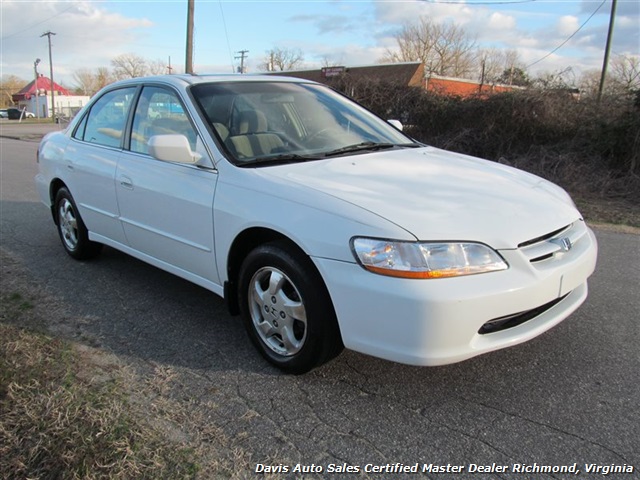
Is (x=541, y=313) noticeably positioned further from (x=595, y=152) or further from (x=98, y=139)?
(x=595, y=152)

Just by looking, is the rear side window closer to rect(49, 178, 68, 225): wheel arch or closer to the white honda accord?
the white honda accord

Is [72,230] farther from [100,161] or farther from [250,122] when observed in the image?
[250,122]

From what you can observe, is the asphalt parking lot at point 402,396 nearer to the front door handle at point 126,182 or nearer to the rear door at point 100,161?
the rear door at point 100,161

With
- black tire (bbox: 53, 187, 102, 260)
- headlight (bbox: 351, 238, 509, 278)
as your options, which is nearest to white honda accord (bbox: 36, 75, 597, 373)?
headlight (bbox: 351, 238, 509, 278)

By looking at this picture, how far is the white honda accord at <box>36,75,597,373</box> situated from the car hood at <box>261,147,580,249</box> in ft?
0.04

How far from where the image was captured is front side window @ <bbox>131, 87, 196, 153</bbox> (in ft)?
11.9

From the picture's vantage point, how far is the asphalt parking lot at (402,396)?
7.50 feet

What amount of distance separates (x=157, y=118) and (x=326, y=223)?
1.99 m

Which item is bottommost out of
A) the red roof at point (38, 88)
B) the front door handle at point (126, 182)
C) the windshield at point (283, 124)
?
the front door handle at point (126, 182)

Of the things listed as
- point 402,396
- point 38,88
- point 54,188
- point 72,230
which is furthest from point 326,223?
point 38,88

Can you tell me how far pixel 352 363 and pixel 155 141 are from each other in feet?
5.95

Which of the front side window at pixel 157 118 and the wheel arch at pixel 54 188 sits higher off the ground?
the front side window at pixel 157 118

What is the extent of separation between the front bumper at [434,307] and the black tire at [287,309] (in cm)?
12

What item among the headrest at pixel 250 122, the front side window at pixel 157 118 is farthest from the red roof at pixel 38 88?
the headrest at pixel 250 122
